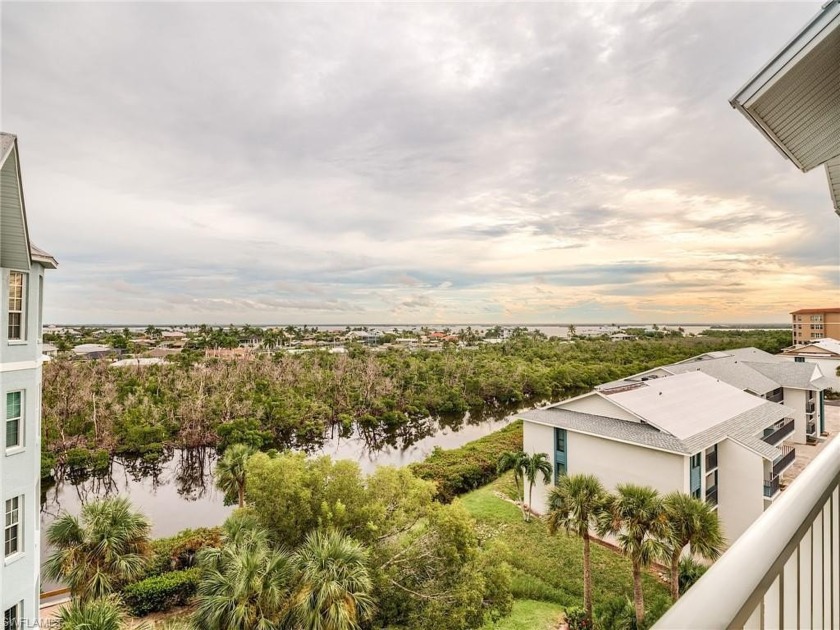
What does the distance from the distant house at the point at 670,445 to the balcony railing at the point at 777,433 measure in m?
0.05

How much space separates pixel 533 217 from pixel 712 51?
60.4ft

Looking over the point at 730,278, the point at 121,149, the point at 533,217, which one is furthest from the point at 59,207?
the point at 730,278

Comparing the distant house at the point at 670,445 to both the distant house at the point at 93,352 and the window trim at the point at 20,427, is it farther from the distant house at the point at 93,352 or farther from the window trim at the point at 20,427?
the distant house at the point at 93,352

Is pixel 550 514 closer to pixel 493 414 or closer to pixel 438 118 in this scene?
pixel 438 118

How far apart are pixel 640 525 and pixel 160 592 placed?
28.7ft

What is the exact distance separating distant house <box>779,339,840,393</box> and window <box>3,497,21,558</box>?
31.0 metres

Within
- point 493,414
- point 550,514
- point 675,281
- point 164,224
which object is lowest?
point 493,414

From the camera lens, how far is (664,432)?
10047mm

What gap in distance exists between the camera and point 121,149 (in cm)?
1380

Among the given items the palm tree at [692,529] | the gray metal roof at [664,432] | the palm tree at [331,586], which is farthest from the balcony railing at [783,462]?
the palm tree at [331,586]

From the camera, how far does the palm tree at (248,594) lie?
5.22 metres

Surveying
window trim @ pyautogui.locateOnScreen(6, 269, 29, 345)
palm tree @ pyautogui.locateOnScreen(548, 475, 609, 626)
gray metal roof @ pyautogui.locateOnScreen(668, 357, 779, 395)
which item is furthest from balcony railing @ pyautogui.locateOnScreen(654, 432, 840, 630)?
gray metal roof @ pyautogui.locateOnScreen(668, 357, 779, 395)

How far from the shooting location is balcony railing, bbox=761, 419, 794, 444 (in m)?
12.6

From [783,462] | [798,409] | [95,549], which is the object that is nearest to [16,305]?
[95,549]
